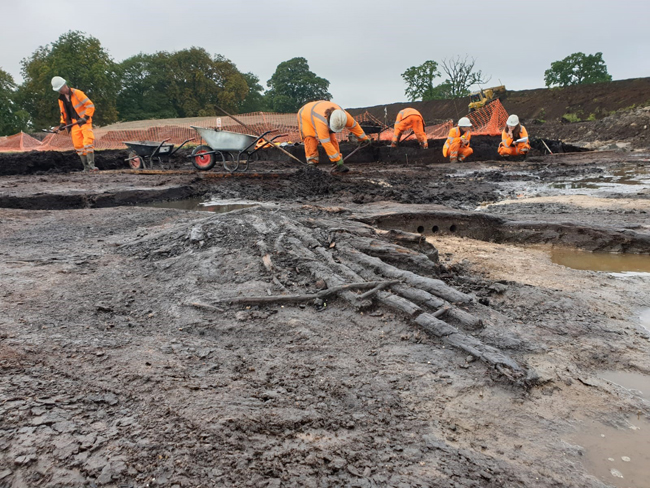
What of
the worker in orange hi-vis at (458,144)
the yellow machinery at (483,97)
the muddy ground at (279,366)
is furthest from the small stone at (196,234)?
the yellow machinery at (483,97)

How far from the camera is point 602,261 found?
4.73 metres

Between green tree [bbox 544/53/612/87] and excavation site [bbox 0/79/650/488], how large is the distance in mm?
48219

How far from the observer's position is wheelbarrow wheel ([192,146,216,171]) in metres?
10.8

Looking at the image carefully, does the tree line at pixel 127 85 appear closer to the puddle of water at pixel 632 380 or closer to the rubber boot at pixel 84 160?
the rubber boot at pixel 84 160

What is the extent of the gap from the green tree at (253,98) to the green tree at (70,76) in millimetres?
16591

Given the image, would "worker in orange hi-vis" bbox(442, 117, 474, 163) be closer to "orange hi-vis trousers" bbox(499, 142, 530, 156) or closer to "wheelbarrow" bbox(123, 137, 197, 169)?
"orange hi-vis trousers" bbox(499, 142, 530, 156)

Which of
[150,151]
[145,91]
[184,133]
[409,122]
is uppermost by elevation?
[145,91]

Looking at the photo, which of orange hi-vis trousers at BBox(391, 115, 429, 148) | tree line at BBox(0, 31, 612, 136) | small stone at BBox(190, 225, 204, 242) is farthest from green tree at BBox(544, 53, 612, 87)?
small stone at BBox(190, 225, 204, 242)

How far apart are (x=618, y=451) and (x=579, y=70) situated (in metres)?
53.8

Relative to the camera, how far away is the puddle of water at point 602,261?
446 centimetres

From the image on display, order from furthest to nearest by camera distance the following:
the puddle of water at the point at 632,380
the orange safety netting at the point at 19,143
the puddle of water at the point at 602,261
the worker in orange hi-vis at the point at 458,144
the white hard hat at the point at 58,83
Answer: the orange safety netting at the point at 19,143 < the worker in orange hi-vis at the point at 458,144 < the white hard hat at the point at 58,83 < the puddle of water at the point at 602,261 < the puddle of water at the point at 632,380

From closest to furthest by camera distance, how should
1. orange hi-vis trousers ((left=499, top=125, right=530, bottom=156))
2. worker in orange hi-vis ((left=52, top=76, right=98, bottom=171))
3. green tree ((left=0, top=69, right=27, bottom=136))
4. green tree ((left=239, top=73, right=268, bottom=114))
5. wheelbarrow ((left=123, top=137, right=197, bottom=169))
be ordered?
worker in orange hi-vis ((left=52, top=76, right=98, bottom=171)) < wheelbarrow ((left=123, top=137, right=197, bottom=169)) < orange hi-vis trousers ((left=499, top=125, right=530, bottom=156)) < green tree ((left=0, top=69, right=27, bottom=136)) < green tree ((left=239, top=73, right=268, bottom=114))

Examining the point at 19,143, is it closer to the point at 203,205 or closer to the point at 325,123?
the point at 203,205

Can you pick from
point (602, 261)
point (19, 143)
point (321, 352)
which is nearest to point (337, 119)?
point (602, 261)
